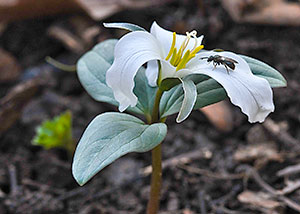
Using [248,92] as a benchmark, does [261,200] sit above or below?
below

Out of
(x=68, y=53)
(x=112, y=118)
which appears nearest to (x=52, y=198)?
(x=112, y=118)

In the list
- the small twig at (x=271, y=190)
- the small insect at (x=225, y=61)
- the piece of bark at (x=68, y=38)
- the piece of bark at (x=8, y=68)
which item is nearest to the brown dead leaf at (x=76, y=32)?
the piece of bark at (x=68, y=38)

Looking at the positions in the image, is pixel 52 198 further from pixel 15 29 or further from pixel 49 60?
pixel 15 29

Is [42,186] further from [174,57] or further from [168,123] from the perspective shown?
[174,57]

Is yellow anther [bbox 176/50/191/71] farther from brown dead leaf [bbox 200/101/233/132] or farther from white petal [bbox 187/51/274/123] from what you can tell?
brown dead leaf [bbox 200/101/233/132]

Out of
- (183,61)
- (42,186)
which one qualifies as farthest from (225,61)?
(42,186)
